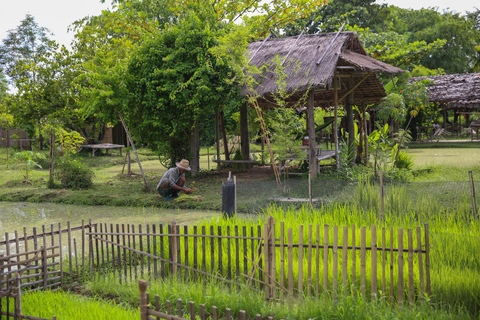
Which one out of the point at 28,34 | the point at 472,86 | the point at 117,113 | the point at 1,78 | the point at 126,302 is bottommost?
the point at 126,302

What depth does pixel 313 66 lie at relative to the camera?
417 inches

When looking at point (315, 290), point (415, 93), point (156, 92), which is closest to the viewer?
point (315, 290)

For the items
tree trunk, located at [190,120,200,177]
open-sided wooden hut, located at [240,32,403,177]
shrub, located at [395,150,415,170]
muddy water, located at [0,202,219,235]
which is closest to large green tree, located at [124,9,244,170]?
tree trunk, located at [190,120,200,177]

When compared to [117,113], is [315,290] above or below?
below

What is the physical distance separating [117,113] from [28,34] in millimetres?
24643

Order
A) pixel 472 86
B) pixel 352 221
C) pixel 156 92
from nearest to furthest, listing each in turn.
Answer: pixel 352 221, pixel 156 92, pixel 472 86

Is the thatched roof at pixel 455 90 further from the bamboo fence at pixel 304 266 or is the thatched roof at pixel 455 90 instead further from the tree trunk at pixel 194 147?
the bamboo fence at pixel 304 266

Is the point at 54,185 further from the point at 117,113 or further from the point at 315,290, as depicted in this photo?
the point at 315,290

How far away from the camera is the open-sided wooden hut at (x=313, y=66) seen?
1033 cm

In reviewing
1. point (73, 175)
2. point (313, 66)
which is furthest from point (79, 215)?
point (313, 66)

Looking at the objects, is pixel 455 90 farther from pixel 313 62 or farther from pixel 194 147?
pixel 194 147

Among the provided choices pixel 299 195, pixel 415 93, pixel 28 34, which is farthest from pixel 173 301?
pixel 28 34

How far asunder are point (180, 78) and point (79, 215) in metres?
4.12

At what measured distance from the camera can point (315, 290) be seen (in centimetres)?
397
